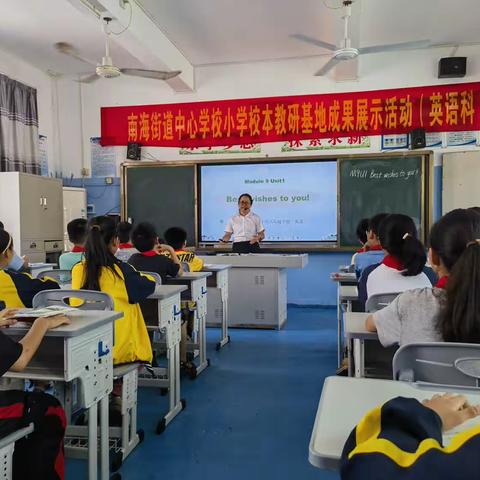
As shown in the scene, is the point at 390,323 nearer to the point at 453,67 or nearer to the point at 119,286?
the point at 119,286

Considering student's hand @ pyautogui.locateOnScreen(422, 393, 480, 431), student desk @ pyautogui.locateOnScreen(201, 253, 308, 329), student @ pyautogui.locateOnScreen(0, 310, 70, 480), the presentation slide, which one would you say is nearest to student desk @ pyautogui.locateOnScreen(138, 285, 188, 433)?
student @ pyautogui.locateOnScreen(0, 310, 70, 480)

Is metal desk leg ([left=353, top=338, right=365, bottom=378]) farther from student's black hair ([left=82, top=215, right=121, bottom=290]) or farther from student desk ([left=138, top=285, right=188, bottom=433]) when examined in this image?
student's black hair ([left=82, top=215, right=121, bottom=290])

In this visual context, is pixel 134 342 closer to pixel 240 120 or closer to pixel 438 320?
pixel 438 320

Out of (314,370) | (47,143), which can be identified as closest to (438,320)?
(314,370)

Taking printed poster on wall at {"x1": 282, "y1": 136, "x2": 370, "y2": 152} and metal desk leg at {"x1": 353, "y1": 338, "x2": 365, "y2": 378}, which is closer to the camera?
metal desk leg at {"x1": 353, "y1": 338, "x2": 365, "y2": 378}

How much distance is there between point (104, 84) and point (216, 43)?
1.97 metres

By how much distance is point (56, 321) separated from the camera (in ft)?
5.31

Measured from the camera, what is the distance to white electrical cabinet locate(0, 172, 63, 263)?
5203 millimetres

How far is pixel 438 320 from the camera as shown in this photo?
143 cm

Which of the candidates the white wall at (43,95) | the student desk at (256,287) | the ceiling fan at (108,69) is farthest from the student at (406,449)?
the white wall at (43,95)

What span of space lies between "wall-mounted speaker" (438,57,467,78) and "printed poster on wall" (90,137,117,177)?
441cm

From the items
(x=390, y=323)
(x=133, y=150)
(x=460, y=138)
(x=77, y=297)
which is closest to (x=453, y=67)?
(x=460, y=138)

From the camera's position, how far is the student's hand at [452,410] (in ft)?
2.68

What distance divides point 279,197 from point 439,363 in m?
5.00
